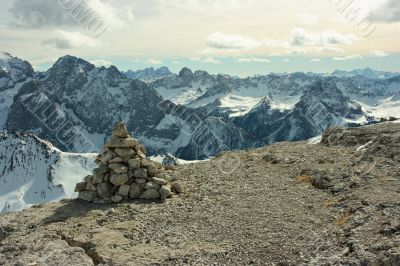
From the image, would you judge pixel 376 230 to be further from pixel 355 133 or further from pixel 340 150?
pixel 355 133

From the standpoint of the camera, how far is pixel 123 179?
91.3 feet

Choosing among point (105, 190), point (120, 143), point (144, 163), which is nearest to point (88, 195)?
point (105, 190)

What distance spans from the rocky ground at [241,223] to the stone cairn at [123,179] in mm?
786

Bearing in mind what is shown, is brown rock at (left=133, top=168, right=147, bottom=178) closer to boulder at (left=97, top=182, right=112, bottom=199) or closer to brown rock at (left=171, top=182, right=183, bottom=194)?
→ boulder at (left=97, top=182, right=112, bottom=199)

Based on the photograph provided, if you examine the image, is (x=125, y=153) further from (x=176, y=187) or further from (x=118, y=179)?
(x=176, y=187)

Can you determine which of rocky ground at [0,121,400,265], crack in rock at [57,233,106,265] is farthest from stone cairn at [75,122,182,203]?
crack in rock at [57,233,106,265]

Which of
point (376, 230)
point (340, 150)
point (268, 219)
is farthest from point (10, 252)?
point (340, 150)

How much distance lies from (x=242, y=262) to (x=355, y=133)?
2298 cm

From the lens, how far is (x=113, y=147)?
29266 millimetres

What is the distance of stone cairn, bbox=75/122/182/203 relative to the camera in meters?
27.7

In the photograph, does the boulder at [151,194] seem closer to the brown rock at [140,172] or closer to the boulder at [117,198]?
the brown rock at [140,172]

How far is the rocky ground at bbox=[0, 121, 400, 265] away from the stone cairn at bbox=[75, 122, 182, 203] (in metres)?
0.79

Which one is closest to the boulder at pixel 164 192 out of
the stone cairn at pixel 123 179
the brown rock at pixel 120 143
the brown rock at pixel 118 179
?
the stone cairn at pixel 123 179

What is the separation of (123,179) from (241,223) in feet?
24.6
